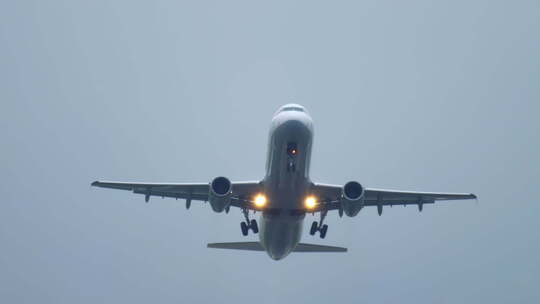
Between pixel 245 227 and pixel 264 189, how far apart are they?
5366mm

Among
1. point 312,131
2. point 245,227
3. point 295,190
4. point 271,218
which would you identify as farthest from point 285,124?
point 245,227

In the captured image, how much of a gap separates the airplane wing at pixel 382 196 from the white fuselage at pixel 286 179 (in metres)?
1.51

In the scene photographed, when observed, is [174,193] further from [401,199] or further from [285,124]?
[401,199]

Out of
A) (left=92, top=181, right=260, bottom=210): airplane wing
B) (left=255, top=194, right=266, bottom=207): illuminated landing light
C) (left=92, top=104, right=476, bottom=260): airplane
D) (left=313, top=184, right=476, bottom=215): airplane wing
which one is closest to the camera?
(left=92, top=104, right=476, bottom=260): airplane

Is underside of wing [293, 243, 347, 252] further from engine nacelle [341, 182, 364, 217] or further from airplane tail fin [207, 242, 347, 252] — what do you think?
engine nacelle [341, 182, 364, 217]

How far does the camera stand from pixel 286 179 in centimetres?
3059

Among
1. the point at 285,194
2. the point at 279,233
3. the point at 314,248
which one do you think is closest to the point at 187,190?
the point at 279,233

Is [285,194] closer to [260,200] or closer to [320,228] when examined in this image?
[260,200]

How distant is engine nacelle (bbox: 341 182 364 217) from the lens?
1201 inches

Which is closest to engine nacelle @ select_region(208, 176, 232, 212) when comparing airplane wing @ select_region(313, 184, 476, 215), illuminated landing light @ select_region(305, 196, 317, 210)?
illuminated landing light @ select_region(305, 196, 317, 210)

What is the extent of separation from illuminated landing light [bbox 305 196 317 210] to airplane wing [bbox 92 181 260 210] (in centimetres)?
260

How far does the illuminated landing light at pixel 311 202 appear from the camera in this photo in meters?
32.6

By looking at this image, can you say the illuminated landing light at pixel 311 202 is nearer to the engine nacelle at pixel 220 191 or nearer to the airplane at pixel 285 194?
the airplane at pixel 285 194

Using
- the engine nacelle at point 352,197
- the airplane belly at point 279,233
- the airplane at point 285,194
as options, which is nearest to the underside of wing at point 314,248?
the airplane at point 285,194
